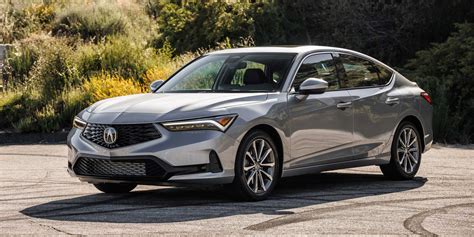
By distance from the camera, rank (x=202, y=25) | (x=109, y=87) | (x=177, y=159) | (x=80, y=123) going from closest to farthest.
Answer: (x=177, y=159) → (x=80, y=123) → (x=109, y=87) → (x=202, y=25)

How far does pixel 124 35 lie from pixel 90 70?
6.67 m

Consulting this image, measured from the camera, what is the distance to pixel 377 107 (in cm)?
1215

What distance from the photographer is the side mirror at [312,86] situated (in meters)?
11.0

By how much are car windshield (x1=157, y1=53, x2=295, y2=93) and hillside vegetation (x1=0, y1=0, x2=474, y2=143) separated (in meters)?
7.57

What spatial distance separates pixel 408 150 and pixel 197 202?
3194 mm

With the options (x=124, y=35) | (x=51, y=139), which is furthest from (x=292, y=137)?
(x=124, y=35)

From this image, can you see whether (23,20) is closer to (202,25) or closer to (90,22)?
(90,22)

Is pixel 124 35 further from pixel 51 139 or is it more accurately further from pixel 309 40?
pixel 51 139

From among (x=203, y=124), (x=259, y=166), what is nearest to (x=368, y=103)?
(x=259, y=166)

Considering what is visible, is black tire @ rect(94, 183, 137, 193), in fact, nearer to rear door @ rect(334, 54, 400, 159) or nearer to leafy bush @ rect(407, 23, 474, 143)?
rear door @ rect(334, 54, 400, 159)

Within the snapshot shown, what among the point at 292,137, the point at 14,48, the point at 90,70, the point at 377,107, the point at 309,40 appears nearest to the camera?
the point at 292,137

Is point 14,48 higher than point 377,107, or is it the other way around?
point 377,107

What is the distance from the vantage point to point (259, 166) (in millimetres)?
10508

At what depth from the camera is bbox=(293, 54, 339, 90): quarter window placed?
11.4m
